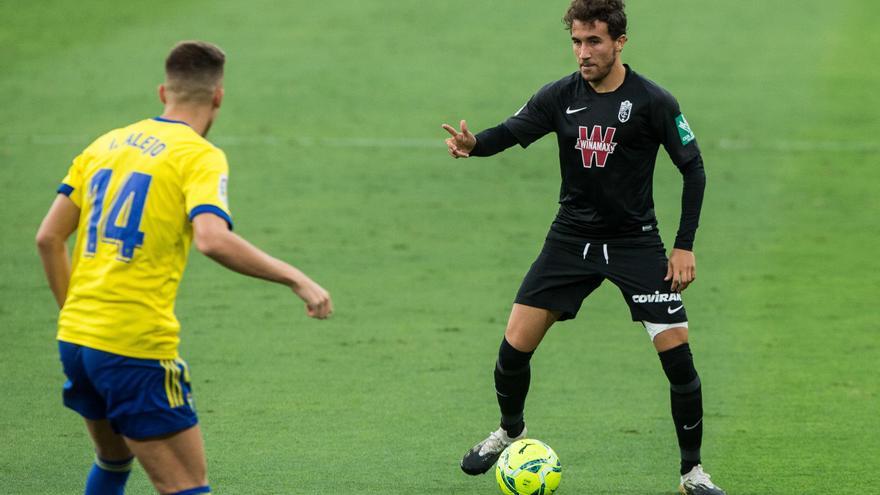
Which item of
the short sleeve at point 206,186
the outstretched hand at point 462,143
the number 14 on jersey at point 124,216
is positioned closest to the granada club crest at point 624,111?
the outstretched hand at point 462,143

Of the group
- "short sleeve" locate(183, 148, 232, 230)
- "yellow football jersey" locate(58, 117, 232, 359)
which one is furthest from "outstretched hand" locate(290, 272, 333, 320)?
"yellow football jersey" locate(58, 117, 232, 359)

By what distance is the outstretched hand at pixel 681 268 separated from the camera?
259 inches

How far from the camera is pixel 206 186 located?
4629mm

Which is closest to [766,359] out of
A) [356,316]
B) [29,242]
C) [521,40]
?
[356,316]

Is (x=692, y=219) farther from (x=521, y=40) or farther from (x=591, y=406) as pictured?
(x=521, y=40)

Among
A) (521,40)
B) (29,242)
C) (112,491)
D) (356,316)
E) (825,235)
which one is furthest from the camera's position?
(521,40)

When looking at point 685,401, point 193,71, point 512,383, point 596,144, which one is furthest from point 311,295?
point 685,401

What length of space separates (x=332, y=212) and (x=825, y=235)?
5043mm

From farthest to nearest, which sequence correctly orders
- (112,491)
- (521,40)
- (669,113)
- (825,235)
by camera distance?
(521,40) → (825,235) → (669,113) → (112,491)

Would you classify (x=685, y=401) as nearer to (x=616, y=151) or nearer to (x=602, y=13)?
(x=616, y=151)

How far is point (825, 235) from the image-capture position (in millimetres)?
13469

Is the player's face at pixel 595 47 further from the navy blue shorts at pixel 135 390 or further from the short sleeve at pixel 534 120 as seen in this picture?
the navy blue shorts at pixel 135 390

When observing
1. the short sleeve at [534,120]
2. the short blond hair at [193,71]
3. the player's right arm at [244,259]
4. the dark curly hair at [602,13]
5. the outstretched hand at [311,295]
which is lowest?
the outstretched hand at [311,295]

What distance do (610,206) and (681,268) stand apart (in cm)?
47
